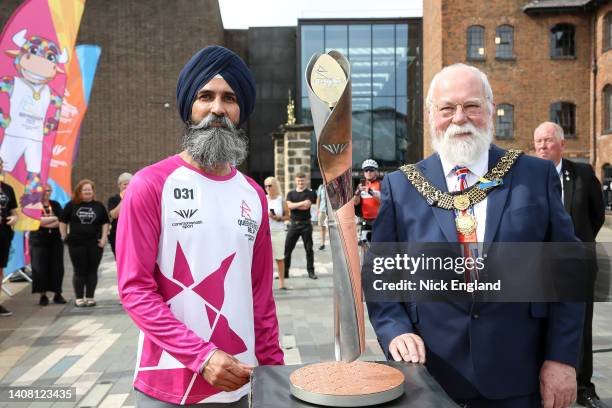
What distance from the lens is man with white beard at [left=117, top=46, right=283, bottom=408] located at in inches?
70.3

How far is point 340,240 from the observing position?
158cm

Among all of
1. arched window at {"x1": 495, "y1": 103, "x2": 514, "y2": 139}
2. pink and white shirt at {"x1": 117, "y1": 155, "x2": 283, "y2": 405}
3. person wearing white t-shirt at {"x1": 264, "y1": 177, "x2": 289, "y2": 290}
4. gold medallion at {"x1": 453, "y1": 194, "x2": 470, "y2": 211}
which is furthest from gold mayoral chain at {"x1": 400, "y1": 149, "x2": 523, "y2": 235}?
arched window at {"x1": 495, "y1": 103, "x2": 514, "y2": 139}

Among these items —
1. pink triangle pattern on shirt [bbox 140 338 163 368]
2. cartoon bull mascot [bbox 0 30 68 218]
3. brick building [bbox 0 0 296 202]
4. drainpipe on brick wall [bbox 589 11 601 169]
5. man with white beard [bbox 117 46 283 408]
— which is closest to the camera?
man with white beard [bbox 117 46 283 408]

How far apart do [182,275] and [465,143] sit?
3.57 feet

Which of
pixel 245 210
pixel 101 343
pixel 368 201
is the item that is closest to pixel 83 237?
pixel 101 343

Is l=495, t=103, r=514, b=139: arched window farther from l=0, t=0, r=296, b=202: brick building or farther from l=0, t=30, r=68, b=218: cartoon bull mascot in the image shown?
l=0, t=30, r=68, b=218: cartoon bull mascot

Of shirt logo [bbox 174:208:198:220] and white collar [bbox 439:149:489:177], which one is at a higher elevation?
white collar [bbox 439:149:489:177]

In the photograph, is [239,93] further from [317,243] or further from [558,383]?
[317,243]

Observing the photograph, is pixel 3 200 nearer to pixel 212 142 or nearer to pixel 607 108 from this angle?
pixel 212 142

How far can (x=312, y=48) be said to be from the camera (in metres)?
32.6

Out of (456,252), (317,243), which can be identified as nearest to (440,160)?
(456,252)

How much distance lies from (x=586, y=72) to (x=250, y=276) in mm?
28212

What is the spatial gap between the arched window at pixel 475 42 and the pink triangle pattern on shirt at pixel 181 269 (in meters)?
26.8

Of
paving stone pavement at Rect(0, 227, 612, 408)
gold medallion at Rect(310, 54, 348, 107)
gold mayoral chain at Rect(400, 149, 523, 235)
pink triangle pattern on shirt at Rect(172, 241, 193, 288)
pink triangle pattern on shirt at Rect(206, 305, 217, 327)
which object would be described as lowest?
paving stone pavement at Rect(0, 227, 612, 408)
